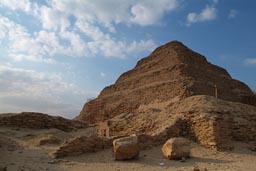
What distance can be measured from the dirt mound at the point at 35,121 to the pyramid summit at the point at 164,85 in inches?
248

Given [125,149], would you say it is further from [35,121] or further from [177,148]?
[35,121]

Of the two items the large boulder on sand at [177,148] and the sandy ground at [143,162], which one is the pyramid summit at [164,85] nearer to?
the sandy ground at [143,162]

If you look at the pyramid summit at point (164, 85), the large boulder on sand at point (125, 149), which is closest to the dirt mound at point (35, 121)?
the pyramid summit at point (164, 85)

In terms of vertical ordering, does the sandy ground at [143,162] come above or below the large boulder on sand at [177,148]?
below

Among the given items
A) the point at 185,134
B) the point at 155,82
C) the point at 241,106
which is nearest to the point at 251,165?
the point at 185,134

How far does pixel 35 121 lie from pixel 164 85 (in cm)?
1176

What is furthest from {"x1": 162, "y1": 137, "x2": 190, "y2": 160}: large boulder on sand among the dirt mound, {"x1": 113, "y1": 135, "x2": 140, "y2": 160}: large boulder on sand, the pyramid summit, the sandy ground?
the dirt mound

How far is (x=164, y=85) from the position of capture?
2722 centimetres

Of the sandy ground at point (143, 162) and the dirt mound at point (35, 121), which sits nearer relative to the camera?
the sandy ground at point (143, 162)

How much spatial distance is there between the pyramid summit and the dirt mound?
6291 mm

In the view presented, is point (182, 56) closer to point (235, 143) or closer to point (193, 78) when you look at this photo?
point (193, 78)

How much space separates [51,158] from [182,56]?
24.2 meters

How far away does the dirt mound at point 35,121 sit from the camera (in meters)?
22.2

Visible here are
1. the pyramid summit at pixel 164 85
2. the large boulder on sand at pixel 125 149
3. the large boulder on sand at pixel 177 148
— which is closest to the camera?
the large boulder on sand at pixel 125 149
